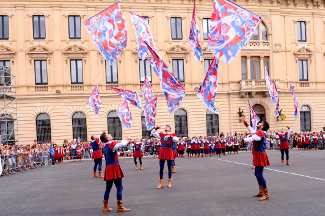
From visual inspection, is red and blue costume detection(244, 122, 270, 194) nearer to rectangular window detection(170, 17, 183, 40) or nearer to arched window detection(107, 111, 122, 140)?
arched window detection(107, 111, 122, 140)

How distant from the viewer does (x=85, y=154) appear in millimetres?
34625

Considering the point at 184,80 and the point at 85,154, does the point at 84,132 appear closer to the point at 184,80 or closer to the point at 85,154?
A: the point at 85,154

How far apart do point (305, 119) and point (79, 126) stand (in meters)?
26.4

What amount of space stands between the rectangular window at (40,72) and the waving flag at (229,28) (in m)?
28.5

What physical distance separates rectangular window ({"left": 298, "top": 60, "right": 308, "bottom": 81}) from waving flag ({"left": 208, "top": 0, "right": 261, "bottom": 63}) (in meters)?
34.3

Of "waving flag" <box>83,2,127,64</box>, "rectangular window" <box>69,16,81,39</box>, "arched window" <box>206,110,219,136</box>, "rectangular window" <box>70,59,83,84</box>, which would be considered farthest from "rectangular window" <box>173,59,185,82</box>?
"waving flag" <box>83,2,127,64</box>

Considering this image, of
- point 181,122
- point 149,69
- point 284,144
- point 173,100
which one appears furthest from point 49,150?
point 284,144

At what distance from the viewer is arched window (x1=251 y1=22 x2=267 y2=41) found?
4216 cm

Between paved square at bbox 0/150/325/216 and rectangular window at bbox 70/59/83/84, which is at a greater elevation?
rectangular window at bbox 70/59/83/84

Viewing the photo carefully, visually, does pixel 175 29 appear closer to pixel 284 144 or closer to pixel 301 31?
pixel 301 31

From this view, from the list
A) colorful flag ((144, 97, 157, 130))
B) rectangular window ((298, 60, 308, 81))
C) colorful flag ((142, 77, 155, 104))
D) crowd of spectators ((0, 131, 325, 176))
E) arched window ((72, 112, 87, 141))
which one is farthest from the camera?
rectangular window ((298, 60, 308, 81))

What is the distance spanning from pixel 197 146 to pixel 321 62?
2304 centimetres

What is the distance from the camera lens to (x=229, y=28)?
12.3m

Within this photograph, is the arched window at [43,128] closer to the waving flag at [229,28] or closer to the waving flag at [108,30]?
the waving flag at [108,30]
